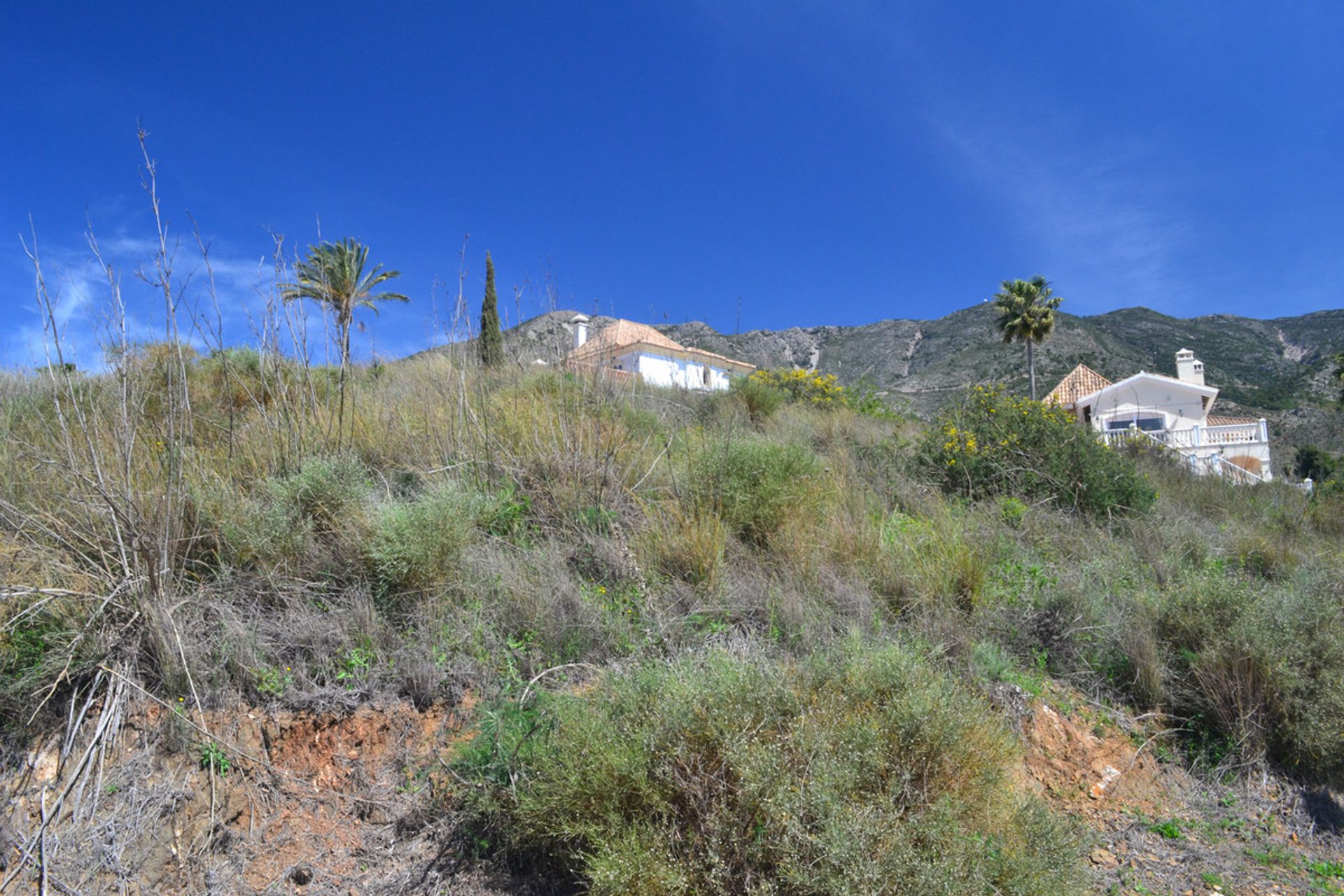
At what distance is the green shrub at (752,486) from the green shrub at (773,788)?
6.39 ft

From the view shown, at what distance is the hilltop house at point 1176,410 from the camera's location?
20297 mm

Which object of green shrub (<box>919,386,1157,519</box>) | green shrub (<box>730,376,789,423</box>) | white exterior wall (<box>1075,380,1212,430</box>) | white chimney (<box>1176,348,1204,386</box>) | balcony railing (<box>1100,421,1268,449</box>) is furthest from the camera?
white chimney (<box>1176,348,1204,386</box>)

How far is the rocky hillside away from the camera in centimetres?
3875

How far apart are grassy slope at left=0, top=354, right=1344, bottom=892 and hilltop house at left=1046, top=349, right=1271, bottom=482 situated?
16424 mm

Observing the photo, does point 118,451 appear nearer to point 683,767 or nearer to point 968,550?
point 683,767

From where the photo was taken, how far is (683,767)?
259cm

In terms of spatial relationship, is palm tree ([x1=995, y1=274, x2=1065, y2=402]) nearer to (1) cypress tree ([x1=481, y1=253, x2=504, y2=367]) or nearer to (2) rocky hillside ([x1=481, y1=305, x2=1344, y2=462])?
(2) rocky hillside ([x1=481, y1=305, x2=1344, y2=462])

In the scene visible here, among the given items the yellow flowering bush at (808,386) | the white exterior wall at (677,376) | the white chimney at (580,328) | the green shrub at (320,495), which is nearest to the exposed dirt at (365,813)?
the green shrub at (320,495)

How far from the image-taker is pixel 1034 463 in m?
7.41

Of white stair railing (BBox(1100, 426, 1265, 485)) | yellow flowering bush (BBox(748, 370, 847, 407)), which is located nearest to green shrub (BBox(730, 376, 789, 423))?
yellow flowering bush (BBox(748, 370, 847, 407))

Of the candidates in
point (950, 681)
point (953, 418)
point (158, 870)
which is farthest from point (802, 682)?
point (953, 418)

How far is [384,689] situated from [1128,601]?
4829 mm

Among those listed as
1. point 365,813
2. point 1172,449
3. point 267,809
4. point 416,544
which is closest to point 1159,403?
point 1172,449

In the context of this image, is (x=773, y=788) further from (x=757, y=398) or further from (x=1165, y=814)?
(x=757, y=398)
